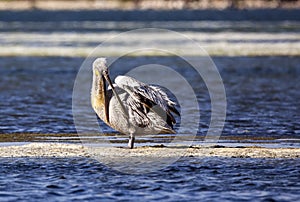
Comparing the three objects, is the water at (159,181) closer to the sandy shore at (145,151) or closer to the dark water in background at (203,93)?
the sandy shore at (145,151)

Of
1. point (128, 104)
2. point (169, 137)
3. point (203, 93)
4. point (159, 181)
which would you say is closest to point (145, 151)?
point (128, 104)

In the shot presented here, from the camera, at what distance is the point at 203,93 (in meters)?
22.4

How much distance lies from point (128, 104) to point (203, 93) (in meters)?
9.83

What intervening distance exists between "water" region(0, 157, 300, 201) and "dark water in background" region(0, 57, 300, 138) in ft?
11.0

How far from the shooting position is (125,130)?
12.8m

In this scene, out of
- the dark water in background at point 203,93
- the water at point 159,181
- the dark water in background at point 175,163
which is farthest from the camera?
the dark water in background at point 203,93

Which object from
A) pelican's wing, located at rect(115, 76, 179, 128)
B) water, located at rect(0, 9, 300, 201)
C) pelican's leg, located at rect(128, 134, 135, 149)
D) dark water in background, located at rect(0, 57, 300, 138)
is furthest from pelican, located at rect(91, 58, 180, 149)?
dark water in background, located at rect(0, 57, 300, 138)

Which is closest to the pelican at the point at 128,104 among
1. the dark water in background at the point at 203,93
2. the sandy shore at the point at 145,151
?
the sandy shore at the point at 145,151

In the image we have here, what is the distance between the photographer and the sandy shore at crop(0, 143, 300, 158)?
12.6 meters

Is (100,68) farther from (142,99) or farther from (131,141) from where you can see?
(131,141)

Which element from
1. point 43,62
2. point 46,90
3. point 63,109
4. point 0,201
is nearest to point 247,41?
point 43,62

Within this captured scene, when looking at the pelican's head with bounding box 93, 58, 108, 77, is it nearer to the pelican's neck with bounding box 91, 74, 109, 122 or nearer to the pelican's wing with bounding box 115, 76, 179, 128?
the pelican's neck with bounding box 91, 74, 109, 122

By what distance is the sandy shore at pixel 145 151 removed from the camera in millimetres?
12617

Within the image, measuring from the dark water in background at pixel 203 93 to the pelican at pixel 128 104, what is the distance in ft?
9.54
